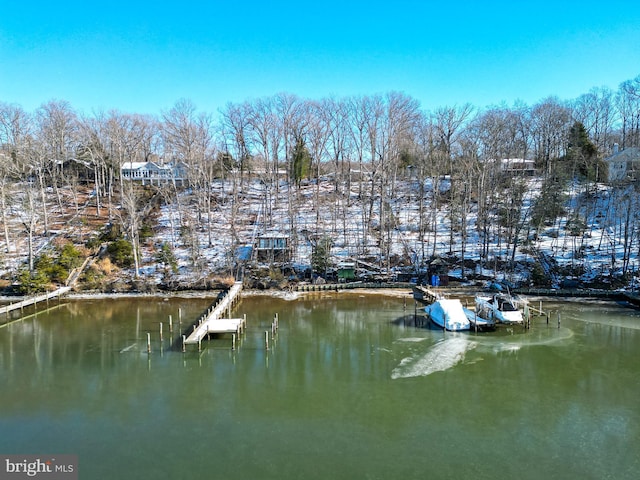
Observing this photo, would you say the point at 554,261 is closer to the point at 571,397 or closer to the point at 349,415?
the point at 571,397

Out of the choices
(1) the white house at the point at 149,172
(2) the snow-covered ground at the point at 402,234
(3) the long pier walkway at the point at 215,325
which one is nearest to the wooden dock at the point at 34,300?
(2) the snow-covered ground at the point at 402,234

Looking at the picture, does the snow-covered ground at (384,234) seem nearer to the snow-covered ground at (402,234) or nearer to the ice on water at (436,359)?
the snow-covered ground at (402,234)

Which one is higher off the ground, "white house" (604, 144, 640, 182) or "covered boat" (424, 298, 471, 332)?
"white house" (604, 144, 640, 182)

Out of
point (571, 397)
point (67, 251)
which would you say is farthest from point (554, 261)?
point (67, 251)

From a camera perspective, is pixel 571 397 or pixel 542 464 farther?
pixel 571 397

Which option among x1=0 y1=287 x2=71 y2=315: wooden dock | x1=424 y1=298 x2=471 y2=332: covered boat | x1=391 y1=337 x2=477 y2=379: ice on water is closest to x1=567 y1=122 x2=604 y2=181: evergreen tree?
x1=424 y1=298 x2=471 y2=332: covered boat

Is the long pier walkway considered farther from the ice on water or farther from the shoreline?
the ice on water
